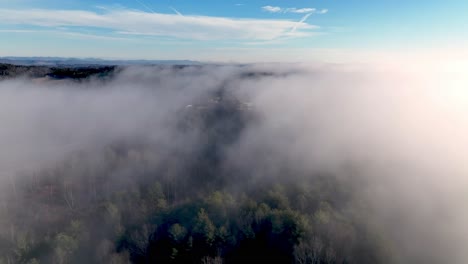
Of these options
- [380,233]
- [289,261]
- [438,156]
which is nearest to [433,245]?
[380,233]

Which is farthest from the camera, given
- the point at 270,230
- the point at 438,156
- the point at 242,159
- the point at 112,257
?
the point at 242,159

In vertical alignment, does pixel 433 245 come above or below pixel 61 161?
above

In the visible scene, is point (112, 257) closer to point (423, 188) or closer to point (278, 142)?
point (423, 188)

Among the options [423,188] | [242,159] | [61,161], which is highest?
[423,188]

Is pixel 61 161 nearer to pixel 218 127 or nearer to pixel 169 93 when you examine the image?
pixel 218 127

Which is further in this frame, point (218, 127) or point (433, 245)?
point (218, 127)

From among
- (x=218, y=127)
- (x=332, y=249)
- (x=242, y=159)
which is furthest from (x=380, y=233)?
(x=218, y=127)

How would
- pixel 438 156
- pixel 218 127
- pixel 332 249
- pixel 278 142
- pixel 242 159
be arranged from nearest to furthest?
pixel 332 249, pixel 438 156, pixel 242 159, pixel 278 142, pixel 218 127

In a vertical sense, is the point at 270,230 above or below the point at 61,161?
above

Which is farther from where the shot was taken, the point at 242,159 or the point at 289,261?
the point at 242,159
